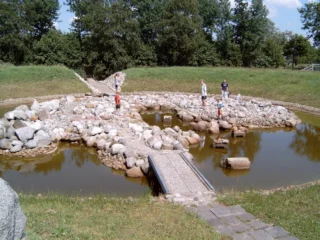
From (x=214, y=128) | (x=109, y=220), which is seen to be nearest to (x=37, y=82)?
(x=214, y=128)

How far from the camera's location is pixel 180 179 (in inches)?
391

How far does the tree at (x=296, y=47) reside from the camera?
1998 inches

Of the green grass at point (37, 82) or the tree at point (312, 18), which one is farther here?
the tree at point (312, 18)

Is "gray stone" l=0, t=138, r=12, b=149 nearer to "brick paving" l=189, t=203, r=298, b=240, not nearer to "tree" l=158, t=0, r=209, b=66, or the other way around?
"brick paving" l=189, t=203, r=298, b=240

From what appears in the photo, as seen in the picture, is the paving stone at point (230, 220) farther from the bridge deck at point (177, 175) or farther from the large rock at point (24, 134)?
the large rock at point (24, 134)

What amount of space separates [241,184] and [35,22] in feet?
151

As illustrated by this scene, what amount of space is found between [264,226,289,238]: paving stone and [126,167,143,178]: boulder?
5547 millimetres

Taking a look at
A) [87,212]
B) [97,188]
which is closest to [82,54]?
[97,188]

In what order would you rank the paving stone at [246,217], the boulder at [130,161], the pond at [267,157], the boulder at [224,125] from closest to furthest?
1. the paving stone at [246,217]
2. the pond at [267,157]
3. the boulder at [130,161]
4. the boulder at [224,125]

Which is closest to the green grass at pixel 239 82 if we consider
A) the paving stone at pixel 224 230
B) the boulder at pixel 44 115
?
the boulder at pixel 44 115

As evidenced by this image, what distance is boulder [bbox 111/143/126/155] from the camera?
1285cm

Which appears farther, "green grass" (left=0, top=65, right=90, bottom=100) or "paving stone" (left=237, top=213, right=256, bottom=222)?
"green grass" (left=0, top=65, right=90, bottom=100)

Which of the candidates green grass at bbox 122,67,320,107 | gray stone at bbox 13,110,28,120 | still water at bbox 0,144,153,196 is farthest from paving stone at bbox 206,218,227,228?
green grass at bbox 122,67,320,107

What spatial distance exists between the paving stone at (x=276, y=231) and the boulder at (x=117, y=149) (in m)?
7.11
